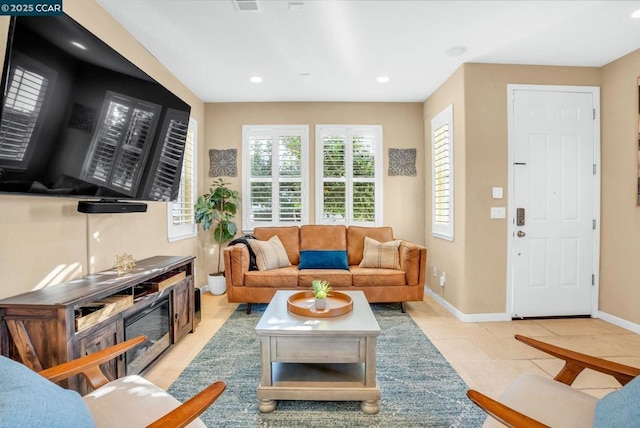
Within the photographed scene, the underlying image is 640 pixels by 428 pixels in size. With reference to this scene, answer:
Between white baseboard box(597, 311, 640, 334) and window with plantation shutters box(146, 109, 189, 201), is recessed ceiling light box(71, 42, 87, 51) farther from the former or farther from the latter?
white baseboard box(597, 311, 640, 334)

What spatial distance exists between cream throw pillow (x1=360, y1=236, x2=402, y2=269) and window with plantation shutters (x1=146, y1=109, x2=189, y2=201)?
88.9 inches

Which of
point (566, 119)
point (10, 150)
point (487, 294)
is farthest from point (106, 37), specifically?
point (566, 119)

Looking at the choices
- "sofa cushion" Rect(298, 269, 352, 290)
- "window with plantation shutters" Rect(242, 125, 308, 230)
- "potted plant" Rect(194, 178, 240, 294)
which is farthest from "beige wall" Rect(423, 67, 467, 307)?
"potted plant" Rect(194, 178, 240, 294)

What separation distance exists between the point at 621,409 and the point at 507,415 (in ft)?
1.06

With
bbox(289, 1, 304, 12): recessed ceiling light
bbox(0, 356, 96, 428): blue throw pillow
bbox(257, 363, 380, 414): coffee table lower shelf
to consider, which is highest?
bbox(289, 1, 304, 12): recessed ceiling light

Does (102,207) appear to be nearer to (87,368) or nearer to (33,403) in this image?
(87,368)

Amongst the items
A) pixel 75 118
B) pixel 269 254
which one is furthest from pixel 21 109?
pixel 269 254

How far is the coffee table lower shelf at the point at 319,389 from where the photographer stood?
1.78 m

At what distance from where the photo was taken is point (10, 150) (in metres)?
1.47

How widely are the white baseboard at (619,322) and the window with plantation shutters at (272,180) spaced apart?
3.61 m

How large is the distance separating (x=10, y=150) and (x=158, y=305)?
141 cm

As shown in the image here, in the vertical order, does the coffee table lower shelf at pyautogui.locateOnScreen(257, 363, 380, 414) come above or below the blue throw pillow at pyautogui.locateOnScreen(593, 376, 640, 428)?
below

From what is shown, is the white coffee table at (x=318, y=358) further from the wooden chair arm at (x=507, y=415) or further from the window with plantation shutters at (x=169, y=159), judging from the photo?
the window with plantation shutters at (x=169, y=159)

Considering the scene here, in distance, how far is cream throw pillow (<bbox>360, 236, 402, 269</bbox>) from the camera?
364cm
